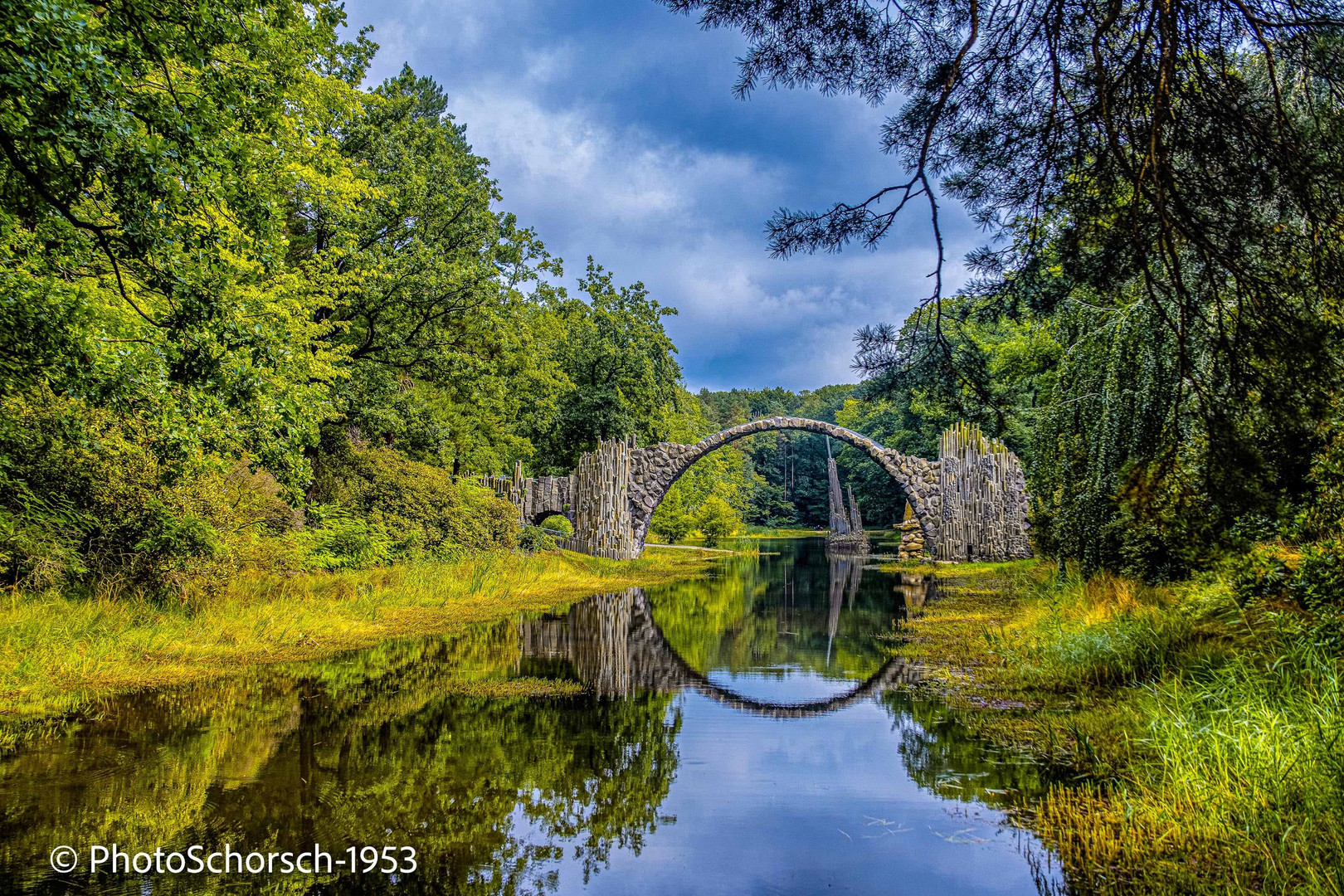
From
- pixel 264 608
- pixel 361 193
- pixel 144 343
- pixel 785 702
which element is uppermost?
pixel 361 193

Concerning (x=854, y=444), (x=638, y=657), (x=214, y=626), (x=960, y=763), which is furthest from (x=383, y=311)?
(x=854, y=444)

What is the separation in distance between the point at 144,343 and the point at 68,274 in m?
2.31

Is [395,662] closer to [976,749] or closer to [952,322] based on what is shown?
[976,749]

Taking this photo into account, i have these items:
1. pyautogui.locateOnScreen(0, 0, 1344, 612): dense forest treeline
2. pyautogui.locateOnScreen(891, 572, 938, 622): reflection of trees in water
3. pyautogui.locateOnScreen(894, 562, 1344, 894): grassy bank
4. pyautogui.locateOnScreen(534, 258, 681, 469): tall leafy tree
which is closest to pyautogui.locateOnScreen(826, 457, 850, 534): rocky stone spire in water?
pyautogui.locateOnScreen(534, 258, 681, 469): tall leafy tree

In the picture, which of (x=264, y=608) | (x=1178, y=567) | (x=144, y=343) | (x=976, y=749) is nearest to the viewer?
(x=976, y=749)

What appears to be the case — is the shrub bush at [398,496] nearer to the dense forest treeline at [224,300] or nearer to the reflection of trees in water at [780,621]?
the dense forest treeline at [224,300]

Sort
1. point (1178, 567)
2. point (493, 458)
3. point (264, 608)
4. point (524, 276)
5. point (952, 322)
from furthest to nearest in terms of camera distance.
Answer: point (493, 458) → point (524, 276) → point (264, 608) → point (1178, 567) → point (952, 322)

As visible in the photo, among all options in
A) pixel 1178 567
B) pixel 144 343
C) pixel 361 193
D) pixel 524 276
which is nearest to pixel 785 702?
pixel 1178 567

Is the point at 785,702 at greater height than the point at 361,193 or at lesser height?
lesser

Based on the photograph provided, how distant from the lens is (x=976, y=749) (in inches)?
190

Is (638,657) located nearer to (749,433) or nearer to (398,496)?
(398,496)

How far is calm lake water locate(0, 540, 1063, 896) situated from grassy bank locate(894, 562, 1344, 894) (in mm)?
346

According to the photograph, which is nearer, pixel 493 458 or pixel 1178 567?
pixel 1178 567

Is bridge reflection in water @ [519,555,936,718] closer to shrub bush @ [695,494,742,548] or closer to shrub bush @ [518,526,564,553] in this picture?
shrub bush @ [518,526,564,553]
